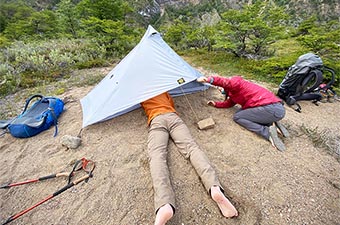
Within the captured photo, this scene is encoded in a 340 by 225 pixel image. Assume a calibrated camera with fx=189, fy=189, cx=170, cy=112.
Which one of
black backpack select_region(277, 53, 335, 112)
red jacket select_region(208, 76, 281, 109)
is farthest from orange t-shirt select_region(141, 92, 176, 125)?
black backpack select_region(277, 53, 335, 112)

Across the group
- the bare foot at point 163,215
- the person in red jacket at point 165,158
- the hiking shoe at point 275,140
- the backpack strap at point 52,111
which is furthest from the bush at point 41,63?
the hiking shoe at point 275,140

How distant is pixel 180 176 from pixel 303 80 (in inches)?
157

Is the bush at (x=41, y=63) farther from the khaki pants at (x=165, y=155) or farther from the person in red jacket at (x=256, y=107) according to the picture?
the person in red jacket at (x=256, y=107)

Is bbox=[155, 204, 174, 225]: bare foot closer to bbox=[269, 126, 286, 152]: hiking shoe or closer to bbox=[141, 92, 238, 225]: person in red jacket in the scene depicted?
bbox=[141, 92, 238, 225]: person in red jacket

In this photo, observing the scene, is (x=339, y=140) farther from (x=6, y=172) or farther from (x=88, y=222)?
(x=6, y=172)

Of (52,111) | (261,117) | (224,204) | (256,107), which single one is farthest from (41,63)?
(224,204)

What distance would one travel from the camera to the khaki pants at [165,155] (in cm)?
204

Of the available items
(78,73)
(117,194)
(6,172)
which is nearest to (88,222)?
(117,194)

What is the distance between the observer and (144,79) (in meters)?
3.28

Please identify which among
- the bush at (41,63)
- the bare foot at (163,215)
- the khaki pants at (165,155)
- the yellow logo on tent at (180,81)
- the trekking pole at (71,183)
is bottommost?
the trekking pole at (71,183)

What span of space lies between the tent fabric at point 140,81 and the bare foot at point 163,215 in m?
1.73

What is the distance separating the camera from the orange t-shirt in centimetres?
309

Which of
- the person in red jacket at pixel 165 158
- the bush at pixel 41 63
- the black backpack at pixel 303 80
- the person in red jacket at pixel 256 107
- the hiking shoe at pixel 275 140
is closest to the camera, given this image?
the person in red jacket at pixel 165 158

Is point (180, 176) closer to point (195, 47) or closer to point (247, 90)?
point (247, 90)
